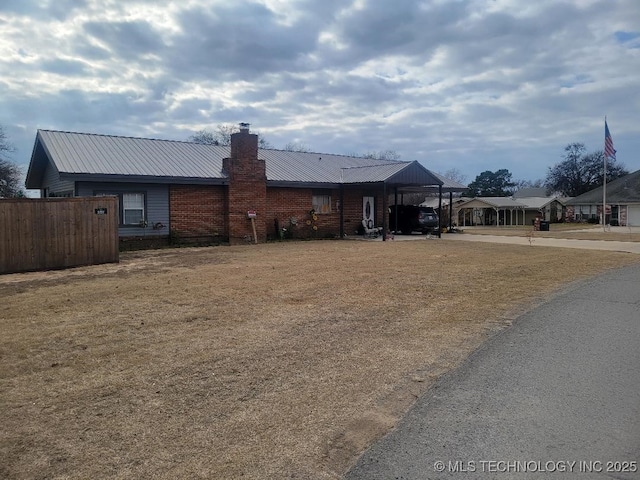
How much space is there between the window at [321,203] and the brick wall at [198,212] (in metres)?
4.96

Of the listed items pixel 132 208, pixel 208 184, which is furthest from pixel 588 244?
pixel 132 208

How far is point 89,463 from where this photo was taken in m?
3.24

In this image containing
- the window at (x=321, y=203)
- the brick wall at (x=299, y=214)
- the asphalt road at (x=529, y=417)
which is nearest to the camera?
the asphalt road at (x=529, y=417)

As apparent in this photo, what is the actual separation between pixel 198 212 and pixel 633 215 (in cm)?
4553

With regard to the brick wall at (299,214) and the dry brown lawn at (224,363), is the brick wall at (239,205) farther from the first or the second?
the dry brown lawn at (224,363)

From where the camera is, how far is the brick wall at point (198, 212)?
63.9 ft

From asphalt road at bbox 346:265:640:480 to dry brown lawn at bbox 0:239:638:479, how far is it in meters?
0.26

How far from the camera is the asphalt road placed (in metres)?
3.18

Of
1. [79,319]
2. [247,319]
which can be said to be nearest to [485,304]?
[247,319]

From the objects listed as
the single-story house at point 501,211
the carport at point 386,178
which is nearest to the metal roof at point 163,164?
the carport at point 386,178

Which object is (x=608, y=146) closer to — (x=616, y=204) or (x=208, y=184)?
(x=616, y=204)

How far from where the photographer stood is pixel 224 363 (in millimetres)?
5176

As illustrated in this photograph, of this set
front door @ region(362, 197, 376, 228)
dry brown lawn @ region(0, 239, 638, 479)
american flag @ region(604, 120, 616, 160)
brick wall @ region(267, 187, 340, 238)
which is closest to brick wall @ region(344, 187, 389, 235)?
front door @ region(362, 197, 376, 228)

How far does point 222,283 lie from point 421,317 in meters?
4.51
